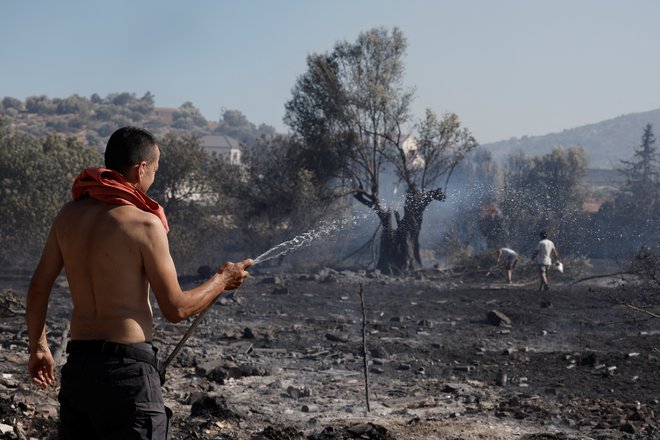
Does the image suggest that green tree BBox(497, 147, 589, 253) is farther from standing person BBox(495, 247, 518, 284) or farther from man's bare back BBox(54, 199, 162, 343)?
man's bare back BBox(54, 199, 162, 343)

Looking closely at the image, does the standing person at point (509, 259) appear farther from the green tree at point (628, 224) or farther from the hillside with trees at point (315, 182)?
the green tree at point (628, 224)

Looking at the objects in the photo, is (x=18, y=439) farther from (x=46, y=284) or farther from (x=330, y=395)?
(x=330, y=395)

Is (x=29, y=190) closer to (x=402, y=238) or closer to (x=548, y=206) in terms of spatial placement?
(x=402, y=238)

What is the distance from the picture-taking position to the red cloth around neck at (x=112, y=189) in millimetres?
3467

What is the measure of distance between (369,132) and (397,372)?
61.4 ft

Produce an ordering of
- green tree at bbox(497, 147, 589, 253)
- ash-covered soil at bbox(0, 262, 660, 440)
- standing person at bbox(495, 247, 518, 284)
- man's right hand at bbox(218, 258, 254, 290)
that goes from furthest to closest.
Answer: green tree at bbox(497, 147, 589, 253), standing person at bbox(495, 247, 518, 284), ash-covered soil at bbox(0, 262, 660, 440), man's right hand at bbox(218, 258, 254, 290)

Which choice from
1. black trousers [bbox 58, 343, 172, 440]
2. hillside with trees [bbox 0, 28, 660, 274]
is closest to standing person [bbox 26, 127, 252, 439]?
black trousers [bbox 58, 343, 172, 440]

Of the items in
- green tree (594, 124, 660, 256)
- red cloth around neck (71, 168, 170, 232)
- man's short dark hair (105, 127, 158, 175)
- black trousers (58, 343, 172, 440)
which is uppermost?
man's short dark hair (105, 127, 158, 175)

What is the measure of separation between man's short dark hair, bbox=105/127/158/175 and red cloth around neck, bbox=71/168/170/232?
42mm

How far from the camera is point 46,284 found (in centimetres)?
368

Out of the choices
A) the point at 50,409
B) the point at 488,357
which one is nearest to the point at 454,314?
the point at 488,357

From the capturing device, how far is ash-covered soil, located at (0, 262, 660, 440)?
7.11 m

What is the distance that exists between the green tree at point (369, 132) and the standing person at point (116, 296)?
2395cm

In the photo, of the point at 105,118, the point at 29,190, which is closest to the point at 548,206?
the point at 29,190
